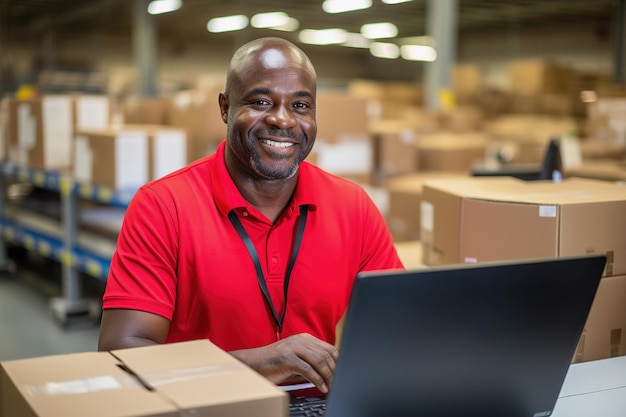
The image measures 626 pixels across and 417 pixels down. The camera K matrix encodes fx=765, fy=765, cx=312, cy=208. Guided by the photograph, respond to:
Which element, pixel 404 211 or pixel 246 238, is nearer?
pixel 246 238

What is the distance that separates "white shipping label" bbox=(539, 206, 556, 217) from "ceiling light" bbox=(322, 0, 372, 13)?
→ 1213 cm

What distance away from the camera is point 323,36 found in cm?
2317

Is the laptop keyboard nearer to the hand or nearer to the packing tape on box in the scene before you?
the hand

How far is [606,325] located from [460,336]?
1.11 m

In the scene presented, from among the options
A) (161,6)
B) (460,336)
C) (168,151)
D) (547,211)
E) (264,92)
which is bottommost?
(460,336)

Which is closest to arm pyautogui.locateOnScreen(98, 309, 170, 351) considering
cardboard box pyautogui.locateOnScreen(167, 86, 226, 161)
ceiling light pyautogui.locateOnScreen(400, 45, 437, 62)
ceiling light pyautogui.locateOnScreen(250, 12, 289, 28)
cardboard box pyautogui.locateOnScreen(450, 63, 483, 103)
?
cardboard box pyautogui.locateOnScreen(167, 86, 226, 161)

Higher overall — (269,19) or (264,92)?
(269,19)

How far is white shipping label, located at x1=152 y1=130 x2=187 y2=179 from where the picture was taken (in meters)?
5.07

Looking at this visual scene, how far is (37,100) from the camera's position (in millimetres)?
6090

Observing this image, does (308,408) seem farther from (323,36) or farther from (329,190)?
(323,36)

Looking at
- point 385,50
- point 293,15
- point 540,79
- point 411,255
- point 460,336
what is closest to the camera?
point 460,336

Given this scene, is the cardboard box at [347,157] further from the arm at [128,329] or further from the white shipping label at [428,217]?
the arm at [128,329]

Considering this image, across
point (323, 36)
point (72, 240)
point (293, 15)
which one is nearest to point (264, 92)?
point (72, 240)

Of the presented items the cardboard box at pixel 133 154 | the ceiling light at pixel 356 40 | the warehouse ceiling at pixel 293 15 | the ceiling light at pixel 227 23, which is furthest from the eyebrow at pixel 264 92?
the ceiling light at pixel 356 40
